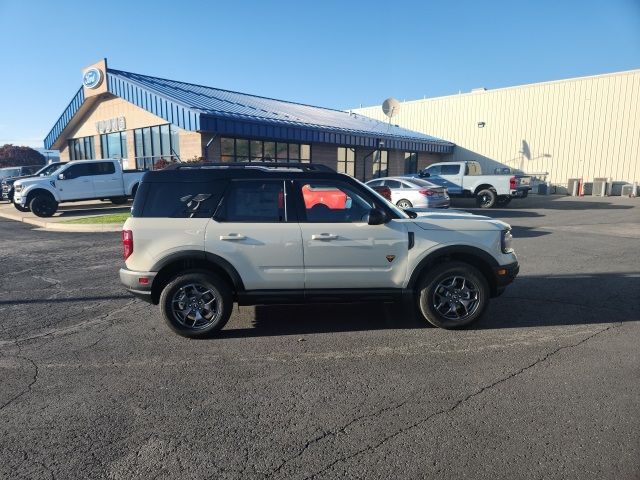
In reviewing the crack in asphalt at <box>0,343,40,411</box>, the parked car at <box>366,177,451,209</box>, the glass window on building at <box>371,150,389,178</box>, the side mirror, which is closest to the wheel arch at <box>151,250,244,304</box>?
the crack in asphalt at <box>0,343,40,411</box>

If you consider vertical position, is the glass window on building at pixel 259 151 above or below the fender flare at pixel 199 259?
above

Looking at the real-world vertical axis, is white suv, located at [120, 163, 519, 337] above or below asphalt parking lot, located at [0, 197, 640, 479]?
above

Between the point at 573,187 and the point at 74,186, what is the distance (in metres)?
28.2

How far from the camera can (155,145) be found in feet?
70.2

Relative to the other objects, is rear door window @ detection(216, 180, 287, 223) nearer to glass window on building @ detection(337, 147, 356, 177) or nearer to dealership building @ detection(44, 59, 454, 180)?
dealership building @ detection(44, 59, 454, 180)

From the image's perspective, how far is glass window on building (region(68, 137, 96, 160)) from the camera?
26.8m

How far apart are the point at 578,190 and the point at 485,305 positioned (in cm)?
2741

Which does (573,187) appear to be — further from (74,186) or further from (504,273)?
(74,186)

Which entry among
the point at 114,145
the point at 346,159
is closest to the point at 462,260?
the point at 346,159

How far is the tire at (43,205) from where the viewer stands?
16344mm

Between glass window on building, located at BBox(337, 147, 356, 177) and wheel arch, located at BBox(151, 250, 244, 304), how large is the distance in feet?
68.5

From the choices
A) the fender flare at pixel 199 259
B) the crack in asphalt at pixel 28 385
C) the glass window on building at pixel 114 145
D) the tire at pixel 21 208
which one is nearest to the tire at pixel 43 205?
the tire at pixel 21 208

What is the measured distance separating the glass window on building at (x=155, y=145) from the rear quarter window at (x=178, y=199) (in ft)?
49.9

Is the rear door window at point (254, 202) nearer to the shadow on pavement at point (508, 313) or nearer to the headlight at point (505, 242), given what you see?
the shadow on pavement at point (508, 313)
